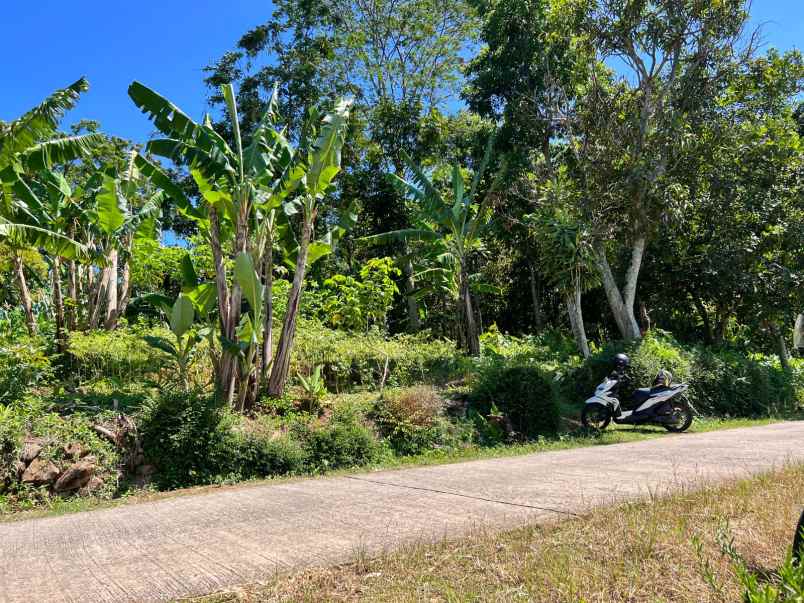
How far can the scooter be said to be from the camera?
439 inches

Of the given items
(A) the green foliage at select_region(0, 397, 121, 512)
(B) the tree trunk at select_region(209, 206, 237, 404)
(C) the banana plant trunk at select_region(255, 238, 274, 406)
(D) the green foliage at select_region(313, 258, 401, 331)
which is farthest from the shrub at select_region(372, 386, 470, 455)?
(D) the green foliage at select_region(313, 258, 401, 331)

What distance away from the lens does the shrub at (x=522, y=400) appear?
1036 centimetres

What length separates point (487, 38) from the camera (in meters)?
17.7

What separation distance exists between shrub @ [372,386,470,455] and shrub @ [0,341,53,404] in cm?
481

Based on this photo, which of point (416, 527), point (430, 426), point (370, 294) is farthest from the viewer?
point (370, 294)

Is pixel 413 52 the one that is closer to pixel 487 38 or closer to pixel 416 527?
pixel 487 38

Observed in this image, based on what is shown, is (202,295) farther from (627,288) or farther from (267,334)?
(627,288)

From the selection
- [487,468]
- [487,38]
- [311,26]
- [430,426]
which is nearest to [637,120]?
[487,38]

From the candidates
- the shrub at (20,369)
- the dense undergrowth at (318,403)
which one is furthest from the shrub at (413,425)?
the shrub at (20,369)

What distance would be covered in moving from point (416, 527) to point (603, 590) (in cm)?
172

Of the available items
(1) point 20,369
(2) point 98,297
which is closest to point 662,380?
(1) point 20,369

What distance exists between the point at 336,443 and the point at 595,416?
18.0ft

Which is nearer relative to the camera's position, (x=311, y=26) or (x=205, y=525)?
(x=205, y=525)

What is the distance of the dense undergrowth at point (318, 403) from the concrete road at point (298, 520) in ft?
2.99
